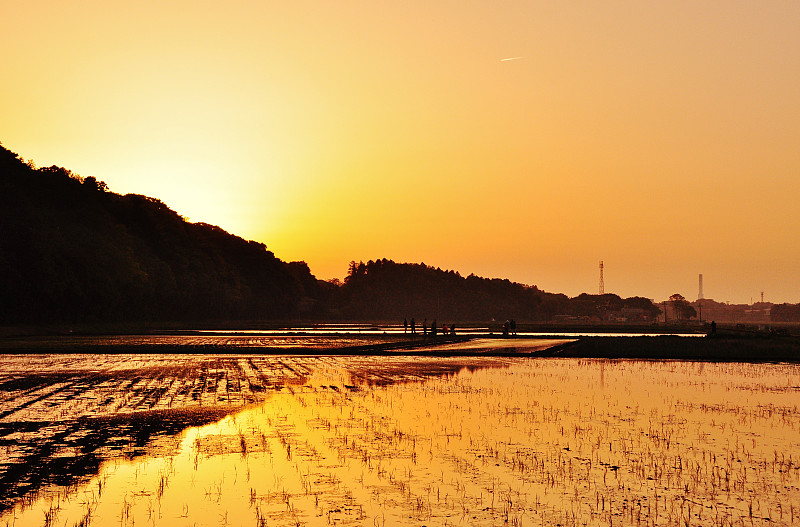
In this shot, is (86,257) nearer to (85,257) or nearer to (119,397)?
(85,257)

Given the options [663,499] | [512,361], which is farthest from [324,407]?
[512,361]

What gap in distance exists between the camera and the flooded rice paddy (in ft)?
41.2

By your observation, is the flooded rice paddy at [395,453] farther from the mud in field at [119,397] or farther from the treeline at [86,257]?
the treeline at [86,257]

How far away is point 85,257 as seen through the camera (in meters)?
107

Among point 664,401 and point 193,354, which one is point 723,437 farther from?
point 193,354

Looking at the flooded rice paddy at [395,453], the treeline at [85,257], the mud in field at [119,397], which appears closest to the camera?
the flooded rice paddy at [395,453]

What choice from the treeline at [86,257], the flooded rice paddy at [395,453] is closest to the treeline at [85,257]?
the treeline at [86,257]

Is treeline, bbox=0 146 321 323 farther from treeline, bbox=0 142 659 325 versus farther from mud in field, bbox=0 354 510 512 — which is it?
mud in field, bbox=0 354 510 512

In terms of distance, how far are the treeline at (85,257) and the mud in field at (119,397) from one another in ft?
166

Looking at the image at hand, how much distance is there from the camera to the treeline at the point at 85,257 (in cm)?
9550

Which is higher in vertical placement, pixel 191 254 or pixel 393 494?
A: pixel 191 254

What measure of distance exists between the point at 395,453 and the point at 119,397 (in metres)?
13.9

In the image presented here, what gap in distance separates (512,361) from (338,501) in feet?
123

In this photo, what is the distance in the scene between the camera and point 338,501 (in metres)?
13.1
